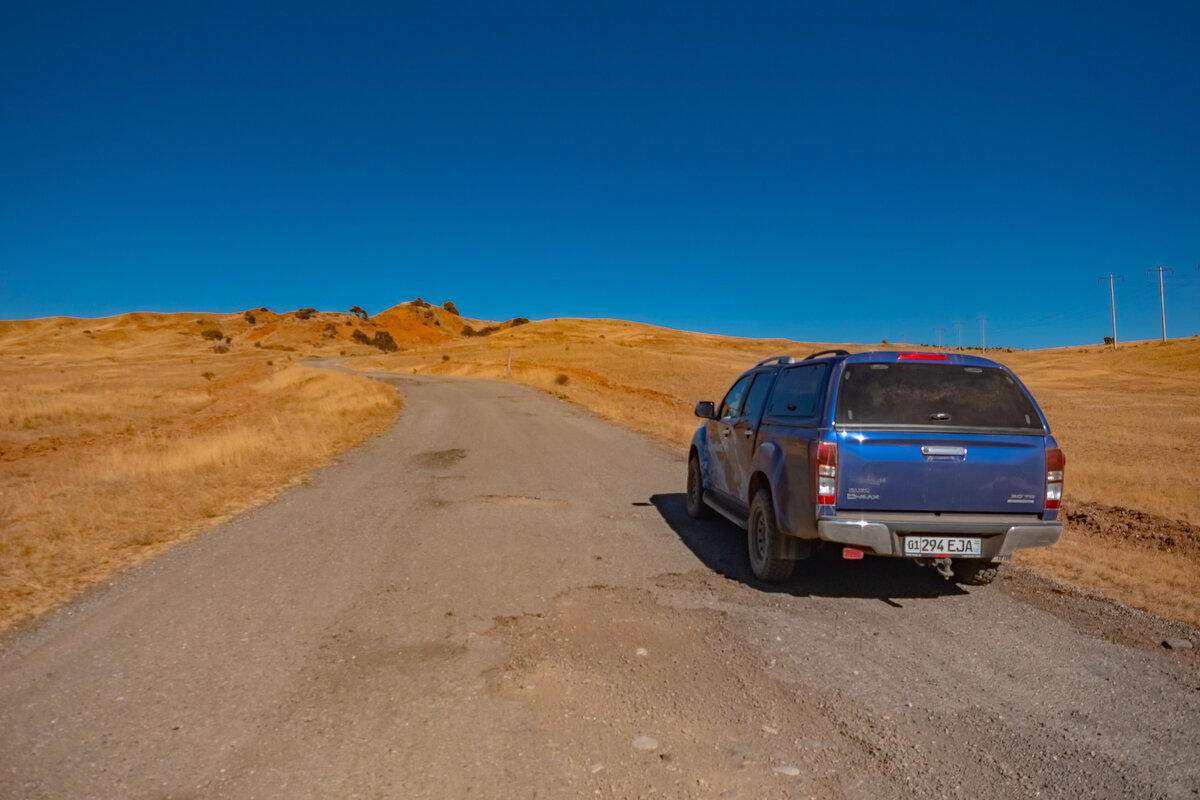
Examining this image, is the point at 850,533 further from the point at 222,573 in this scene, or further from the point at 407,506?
the point at 407,506

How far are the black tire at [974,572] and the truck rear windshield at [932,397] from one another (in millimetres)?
1268

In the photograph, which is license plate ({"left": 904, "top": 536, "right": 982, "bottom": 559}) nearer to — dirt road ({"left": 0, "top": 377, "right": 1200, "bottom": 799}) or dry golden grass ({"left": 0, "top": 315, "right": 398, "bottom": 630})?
dirt road ({"left": 0, "top": 377, "right": 1200, "bottom": 799})

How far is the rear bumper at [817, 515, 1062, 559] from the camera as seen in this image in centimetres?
525

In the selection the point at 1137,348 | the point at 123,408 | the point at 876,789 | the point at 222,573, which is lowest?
the point at 876,789

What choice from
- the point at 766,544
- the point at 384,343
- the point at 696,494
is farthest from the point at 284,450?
the point at 384,343

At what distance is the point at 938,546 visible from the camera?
5.30m

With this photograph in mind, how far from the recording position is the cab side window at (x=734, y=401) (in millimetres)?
7985

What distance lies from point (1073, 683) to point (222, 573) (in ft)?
20.8

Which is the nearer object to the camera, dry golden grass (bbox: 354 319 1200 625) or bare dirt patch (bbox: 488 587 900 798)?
bare dirt patch (bbox: 488 587 900 798)

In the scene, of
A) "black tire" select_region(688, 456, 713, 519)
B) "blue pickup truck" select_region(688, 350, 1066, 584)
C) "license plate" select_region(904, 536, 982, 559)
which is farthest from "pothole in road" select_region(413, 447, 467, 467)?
"license plate" select_region(904, 536, 982, 559)

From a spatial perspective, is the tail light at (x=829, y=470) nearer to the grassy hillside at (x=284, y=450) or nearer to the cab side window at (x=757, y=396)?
the cab side window at (x=757, y=396)

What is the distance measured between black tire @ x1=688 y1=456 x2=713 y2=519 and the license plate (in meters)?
3.43

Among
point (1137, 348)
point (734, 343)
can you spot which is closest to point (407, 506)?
point (1137, 348)

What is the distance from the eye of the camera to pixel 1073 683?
13.7 feet
